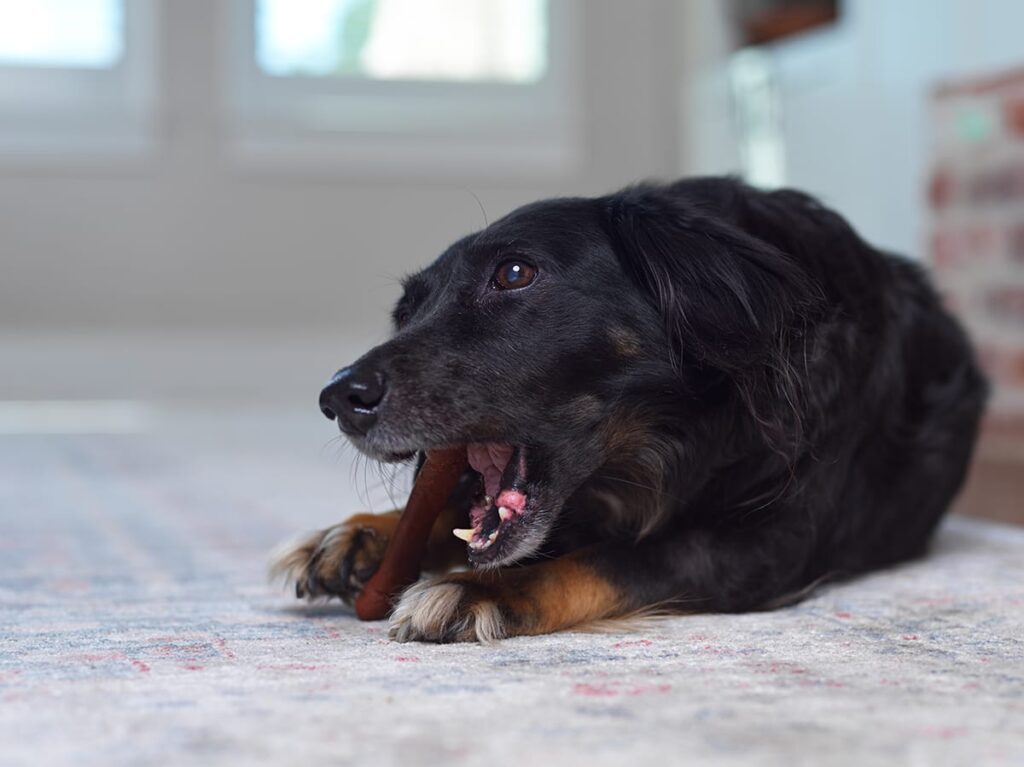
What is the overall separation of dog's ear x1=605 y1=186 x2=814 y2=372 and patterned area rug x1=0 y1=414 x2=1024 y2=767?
33 centimetres

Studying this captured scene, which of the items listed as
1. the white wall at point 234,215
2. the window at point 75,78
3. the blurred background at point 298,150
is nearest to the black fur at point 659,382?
the blurred background at point 298,150

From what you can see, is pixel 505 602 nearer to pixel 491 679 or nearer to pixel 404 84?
pixel 491 679

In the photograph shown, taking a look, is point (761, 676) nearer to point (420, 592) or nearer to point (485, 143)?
point (420, 592)

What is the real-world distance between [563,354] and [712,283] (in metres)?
0.20

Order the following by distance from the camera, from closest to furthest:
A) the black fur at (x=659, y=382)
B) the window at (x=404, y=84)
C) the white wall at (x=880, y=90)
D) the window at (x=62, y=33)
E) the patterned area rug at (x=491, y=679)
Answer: the patterned area rug at (x=491, y=679), the black fur at (x=659, y=382), the white wall at (x=880, y=90), the window at (x=62, y=33), the window at (x=404, y=84)

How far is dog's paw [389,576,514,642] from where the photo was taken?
54.7 inches

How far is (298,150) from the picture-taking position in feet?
19.0

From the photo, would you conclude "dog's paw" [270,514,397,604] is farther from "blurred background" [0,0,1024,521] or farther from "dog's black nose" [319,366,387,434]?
"blurred background" [0,0,1024,521]

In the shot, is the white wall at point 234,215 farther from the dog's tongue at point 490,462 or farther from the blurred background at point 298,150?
the dog's tongue at point 490,462

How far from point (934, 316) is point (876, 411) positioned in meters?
0.29

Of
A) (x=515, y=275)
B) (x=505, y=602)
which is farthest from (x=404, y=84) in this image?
(x=505, y=602)

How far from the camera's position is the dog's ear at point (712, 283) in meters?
1.54

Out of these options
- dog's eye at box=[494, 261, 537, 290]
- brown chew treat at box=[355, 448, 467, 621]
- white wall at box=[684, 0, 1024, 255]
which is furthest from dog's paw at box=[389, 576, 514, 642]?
white wall at box=[684, 0, 1024, 255]

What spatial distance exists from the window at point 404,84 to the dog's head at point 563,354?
4.33 meters
